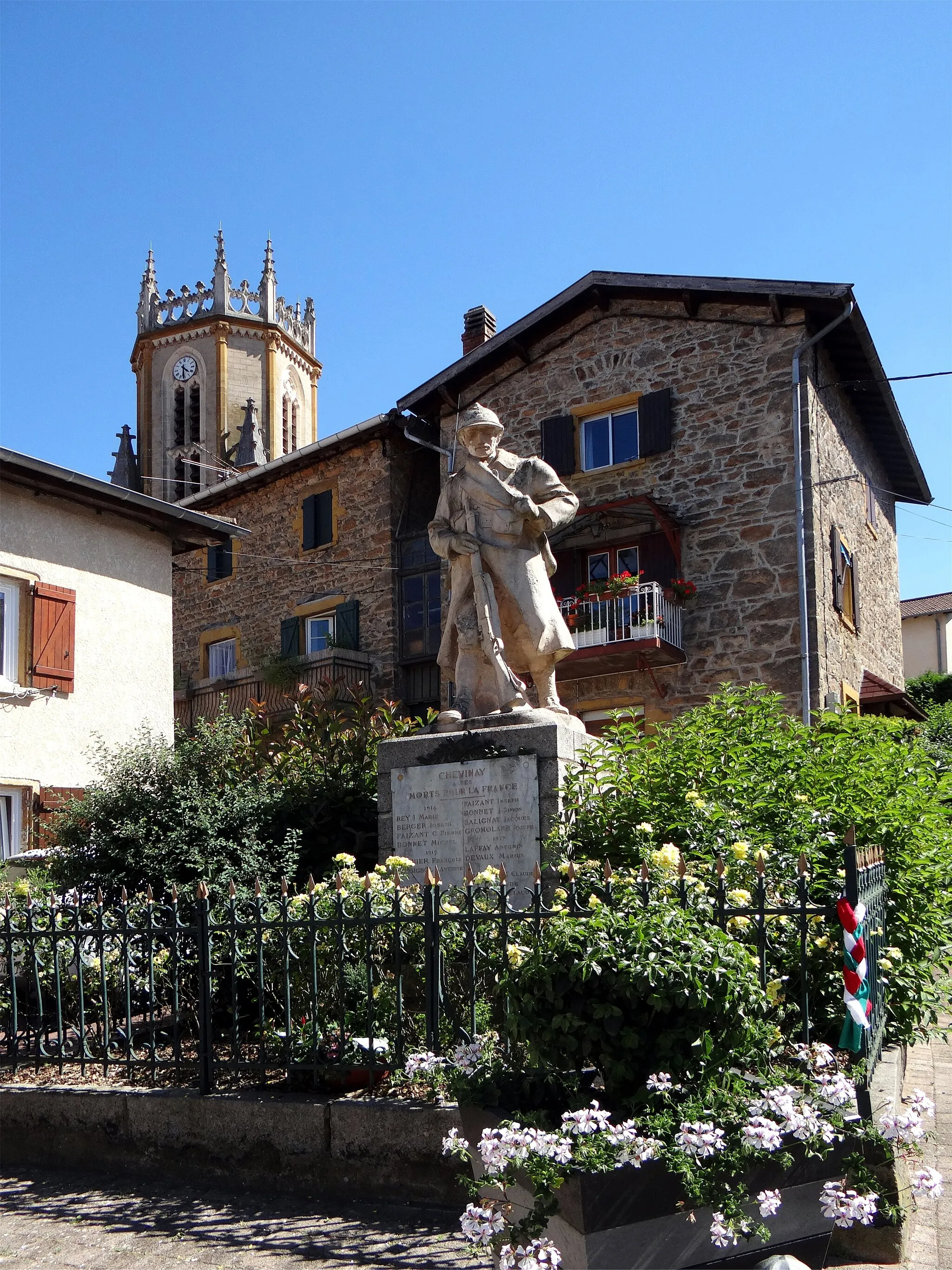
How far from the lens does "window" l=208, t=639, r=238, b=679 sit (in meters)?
25.4

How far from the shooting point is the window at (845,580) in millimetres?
17266

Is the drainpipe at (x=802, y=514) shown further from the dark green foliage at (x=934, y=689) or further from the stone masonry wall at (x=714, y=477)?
the dark green foliage at (x=934, y=689)

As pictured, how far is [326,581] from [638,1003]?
65.9 feet

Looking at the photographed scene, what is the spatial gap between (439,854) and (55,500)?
903 cm

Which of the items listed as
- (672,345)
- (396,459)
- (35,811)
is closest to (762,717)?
(35,811)

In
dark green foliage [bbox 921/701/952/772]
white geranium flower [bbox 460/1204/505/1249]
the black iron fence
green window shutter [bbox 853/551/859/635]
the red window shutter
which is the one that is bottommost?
white geranium flower [bbox 460/1204/505/1249]

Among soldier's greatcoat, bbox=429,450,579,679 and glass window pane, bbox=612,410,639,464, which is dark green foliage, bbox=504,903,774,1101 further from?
glass window pane, bbox=612,410,639,464

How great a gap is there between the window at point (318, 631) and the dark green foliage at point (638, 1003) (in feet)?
64.5

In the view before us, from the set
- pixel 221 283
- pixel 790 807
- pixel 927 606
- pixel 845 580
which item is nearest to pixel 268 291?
pixel 221 283

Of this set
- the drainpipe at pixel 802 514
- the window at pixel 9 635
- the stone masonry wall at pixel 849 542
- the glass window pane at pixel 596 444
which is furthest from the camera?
the glass window pane at pixel 596 444

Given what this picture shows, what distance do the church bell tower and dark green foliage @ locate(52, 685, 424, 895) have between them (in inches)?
1957

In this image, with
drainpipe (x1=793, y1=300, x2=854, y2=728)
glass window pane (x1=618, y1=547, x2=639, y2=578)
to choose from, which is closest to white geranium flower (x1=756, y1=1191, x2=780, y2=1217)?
drainpipe (x1=793, y1=300, x2=854, y2=728)

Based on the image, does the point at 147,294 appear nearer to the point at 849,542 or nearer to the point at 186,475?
the point at 186,475

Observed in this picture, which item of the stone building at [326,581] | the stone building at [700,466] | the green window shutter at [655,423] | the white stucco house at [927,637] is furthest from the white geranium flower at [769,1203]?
the white stucco house at [927,637]
